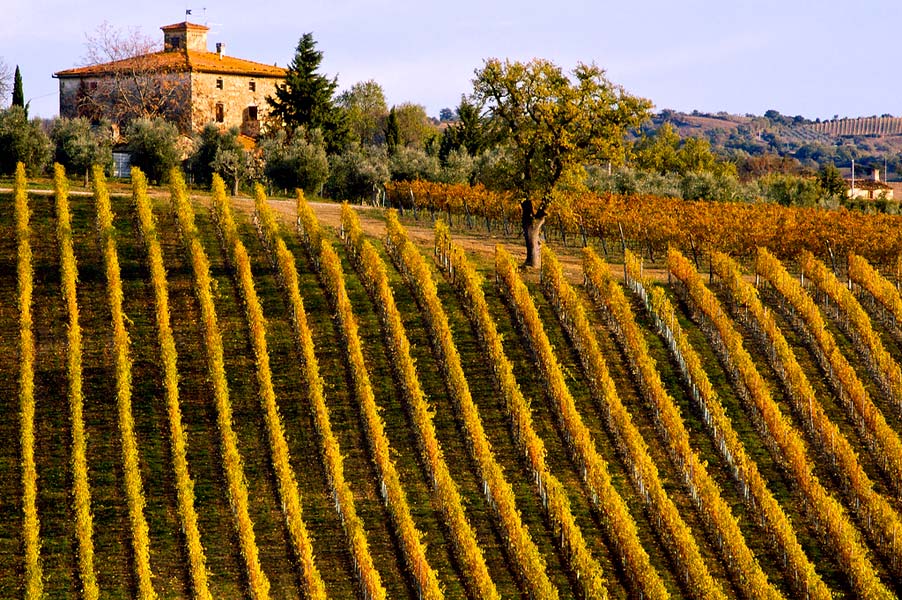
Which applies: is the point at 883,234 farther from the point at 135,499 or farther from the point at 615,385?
the point at 135,499

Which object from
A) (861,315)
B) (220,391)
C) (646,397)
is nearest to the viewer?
(220,391)

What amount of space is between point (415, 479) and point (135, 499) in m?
6.90

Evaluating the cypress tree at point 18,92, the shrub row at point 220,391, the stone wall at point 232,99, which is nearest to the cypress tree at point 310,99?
the stone wall at point 232,99

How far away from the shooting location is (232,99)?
8856 centimetres

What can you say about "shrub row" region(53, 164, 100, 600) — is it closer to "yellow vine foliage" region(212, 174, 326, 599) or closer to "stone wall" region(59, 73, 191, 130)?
"yellow vine foliage" region(212, 174, 326, 599)

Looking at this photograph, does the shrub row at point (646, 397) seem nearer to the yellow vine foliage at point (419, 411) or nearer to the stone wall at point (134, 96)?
the yellow vine foliage at point (419, 411)

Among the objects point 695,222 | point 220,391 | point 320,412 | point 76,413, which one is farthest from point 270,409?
point 695,222

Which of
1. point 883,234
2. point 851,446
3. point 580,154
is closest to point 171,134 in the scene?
point 580,154

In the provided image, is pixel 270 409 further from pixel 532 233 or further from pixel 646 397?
pixel 532 233

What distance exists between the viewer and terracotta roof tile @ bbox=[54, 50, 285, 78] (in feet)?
277

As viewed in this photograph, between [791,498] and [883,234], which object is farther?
[883,234]

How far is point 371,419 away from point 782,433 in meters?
10.8

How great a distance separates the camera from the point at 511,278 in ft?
148

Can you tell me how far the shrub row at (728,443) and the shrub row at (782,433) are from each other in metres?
0.81
